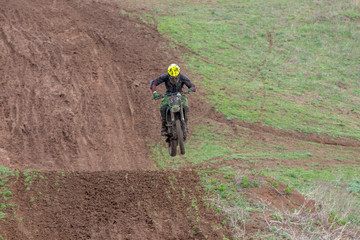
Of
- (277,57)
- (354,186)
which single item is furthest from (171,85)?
(277,57)

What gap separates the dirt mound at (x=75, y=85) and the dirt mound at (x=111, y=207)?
6.55ft

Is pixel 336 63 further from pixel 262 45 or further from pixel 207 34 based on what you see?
pixel 207 34

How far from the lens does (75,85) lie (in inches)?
667

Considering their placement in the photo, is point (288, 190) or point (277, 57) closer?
point (288, 190)

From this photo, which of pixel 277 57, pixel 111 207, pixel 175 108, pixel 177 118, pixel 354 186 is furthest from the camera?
pixel 277 57

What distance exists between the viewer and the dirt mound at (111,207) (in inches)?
350

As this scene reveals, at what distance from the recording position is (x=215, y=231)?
9.09 metres

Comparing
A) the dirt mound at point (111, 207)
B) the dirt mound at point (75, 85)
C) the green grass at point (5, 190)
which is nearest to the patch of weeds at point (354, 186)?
the dirt mound at point (111, 207)

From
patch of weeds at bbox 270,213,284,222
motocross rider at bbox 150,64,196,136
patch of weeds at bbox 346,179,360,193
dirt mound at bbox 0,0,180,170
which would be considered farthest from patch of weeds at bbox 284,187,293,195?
dirt mound at bbox 0,0,180,170

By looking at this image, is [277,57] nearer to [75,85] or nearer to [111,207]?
[75,85]

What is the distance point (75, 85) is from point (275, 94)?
9090 millimetres

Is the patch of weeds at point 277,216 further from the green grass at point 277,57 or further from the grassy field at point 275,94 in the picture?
the green grass at point 277,57

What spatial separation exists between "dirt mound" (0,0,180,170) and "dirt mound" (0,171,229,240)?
6.55 feet

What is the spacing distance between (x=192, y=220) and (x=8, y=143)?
7.39m
